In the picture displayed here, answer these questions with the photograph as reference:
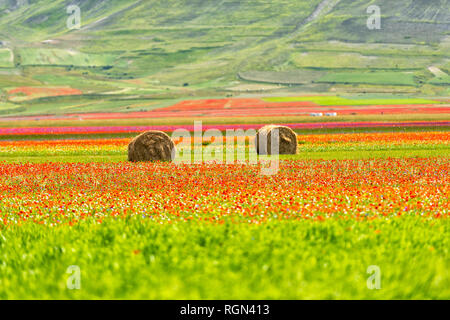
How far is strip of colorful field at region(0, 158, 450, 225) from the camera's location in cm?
1096

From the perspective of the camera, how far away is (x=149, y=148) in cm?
2917

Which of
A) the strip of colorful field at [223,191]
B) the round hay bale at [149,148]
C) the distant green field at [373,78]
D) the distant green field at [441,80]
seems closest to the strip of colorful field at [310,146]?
the round hay bale at [149,148]

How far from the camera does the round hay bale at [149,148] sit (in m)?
29.1

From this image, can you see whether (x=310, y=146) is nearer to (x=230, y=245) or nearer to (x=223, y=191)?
(x=223, y=191)

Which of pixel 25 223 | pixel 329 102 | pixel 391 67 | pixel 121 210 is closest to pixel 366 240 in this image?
pixel 121 210

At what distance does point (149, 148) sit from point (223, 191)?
14685 millimetres

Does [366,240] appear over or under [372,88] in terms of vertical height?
under

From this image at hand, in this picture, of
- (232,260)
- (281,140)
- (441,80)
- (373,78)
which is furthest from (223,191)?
(441,80)

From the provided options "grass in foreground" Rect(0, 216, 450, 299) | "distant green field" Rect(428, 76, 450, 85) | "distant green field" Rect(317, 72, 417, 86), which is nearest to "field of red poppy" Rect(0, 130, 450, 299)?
"grass in foreground" Rect(0, 216, 450, 299)

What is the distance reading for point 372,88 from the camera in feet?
518

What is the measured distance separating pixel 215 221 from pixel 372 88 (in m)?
157

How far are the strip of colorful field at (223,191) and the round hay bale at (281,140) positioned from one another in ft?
24.2
